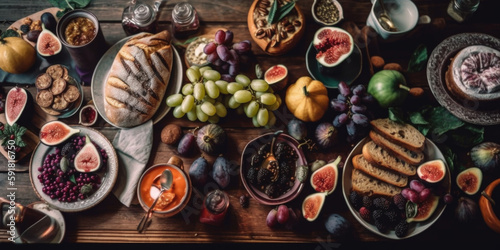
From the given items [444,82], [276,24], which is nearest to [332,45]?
[276,24]

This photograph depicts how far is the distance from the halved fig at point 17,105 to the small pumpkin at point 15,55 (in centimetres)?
12

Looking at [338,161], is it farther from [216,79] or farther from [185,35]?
[185,35]

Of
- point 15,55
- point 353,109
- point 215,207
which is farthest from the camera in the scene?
point 15,55

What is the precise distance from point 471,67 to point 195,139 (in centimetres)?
141

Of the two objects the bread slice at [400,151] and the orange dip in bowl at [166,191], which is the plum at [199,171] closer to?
the orange dip in bowl at [166,191]

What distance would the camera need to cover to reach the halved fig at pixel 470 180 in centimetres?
174

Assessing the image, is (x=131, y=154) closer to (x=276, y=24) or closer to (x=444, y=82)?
(x=276, y=24)

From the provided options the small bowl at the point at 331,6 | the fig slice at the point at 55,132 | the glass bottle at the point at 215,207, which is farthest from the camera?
the small bowl at the point at 331,6

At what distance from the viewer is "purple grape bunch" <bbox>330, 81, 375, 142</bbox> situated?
1738 millimetres

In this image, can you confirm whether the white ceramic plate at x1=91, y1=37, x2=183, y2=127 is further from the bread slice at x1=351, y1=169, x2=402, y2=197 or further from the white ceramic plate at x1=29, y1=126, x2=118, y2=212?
the bread slice at x1=351, y1=169, x2=402, y2=197

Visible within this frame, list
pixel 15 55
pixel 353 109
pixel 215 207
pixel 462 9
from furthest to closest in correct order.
→ pixel 462 9, pixel 15 55, pixel 353 109, pixel 215 207

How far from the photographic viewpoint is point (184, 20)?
1920 millimetres

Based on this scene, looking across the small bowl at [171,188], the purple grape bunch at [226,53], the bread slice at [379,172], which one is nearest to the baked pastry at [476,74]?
the bread slice at [379,172]

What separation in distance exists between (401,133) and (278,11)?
880mm
